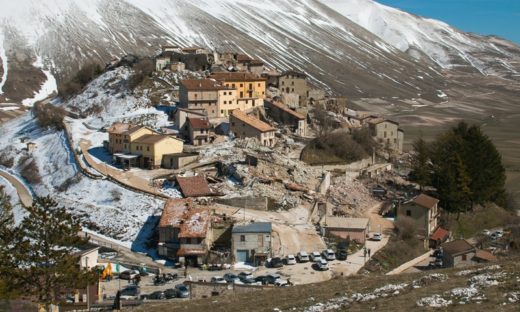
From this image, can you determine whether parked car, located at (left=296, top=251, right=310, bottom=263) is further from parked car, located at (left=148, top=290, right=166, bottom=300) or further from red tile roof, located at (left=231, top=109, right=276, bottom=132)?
red tile roof, located at (left=231, top=109, right=276, bottom=132)

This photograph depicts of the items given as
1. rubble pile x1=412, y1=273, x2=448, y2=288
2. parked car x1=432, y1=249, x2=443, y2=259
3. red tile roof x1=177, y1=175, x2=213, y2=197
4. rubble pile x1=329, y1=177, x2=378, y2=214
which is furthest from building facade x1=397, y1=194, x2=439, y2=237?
rubble pile x1=412, y1=273, x2=448, y2=288

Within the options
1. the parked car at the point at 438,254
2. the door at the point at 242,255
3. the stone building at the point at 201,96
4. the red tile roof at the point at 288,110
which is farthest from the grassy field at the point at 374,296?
the red tile roof at the point at 288,110

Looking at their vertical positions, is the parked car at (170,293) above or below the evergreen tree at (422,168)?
below

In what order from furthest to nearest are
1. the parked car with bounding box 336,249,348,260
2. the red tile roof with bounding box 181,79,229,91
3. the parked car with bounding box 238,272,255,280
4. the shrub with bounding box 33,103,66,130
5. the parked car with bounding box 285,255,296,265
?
the shrub with bounding box 33,103,66,130 → the red tile roof with bounding box 181,79,229,91 → the parked car with bounding box 336,249,348,260 → the parked car with bounding box 285,255,296,265 → the parked car with bounding box 238,272,255,280

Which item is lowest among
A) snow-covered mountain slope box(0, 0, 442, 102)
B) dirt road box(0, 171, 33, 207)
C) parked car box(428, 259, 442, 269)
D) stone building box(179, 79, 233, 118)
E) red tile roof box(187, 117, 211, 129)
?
parked car box(428, 259, 442, 269)

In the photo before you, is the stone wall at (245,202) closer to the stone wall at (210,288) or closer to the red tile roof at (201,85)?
the stone wall at (210,288)

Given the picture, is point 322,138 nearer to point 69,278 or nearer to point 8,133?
point 8,133

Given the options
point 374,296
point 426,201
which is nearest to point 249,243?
point 426,201
